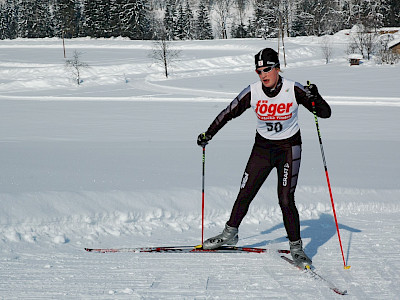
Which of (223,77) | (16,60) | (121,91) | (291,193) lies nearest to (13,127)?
(291,193)

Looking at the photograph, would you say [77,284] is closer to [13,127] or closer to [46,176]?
[46,176]

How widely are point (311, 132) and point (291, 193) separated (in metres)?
8.74

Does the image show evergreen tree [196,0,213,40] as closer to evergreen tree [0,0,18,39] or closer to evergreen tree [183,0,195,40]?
evergreen tree [183,0,195,40]

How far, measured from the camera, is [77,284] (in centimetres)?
313

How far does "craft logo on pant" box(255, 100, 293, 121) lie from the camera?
137 inches

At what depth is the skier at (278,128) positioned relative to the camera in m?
3.43

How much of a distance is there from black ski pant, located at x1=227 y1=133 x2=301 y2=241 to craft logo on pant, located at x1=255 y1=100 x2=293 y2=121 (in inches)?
8.1

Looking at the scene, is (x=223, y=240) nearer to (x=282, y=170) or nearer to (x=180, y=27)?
(x=282, y=170)

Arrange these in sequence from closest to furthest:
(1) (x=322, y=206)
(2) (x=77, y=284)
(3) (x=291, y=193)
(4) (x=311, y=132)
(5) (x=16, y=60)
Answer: (2) (x=77, y=284), (3) (x=291, y=193), (1) (x=322, y=206), (4) (x=311, y=132), (5) (x=16, y=60)

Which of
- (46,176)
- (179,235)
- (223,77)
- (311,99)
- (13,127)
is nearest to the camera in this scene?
(311,99)

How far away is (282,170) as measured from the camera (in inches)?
141

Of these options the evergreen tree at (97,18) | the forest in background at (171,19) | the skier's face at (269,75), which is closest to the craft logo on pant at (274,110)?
the skier's face at (269,75)

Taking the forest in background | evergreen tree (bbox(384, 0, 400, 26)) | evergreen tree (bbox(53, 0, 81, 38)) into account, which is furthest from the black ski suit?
evergreen tree (bbox(384, 0, 400, 26))

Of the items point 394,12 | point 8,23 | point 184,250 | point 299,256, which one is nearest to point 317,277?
point 299,256
